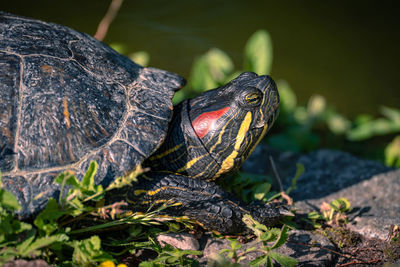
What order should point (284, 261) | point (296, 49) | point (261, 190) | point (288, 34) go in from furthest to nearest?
point (288, 34)
point (296, 49)
point (261, 190)
point (284, 261)

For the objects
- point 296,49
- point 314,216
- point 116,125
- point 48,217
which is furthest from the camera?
point 296,49

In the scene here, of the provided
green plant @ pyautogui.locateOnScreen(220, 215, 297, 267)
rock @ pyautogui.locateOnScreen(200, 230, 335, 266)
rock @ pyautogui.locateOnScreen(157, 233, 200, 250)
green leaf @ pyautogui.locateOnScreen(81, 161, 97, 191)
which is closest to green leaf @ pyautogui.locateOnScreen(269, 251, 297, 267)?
green plant @ pyautogui.locateOnScreen(220, 215, 297, 267)

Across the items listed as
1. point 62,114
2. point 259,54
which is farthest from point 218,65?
point 62,114

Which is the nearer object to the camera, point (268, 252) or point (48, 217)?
point (48, 217)

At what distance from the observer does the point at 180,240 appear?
2965mm

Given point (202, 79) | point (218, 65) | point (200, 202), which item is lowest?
point (200, 202)

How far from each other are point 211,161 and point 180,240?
667 mm

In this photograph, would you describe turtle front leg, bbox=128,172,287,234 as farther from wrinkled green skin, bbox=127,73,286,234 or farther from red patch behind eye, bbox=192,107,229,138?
red patch behind eye, bbox=192,107,229,138

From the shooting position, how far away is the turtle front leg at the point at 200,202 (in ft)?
9.90

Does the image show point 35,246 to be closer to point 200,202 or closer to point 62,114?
point 62,114

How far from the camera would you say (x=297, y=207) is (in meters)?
3.60

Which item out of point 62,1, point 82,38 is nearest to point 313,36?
point 62,1

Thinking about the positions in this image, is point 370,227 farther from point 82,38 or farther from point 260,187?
point 82,38

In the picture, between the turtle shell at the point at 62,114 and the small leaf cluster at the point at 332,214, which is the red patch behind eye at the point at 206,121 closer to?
the turtle shell at the point at 62,114
